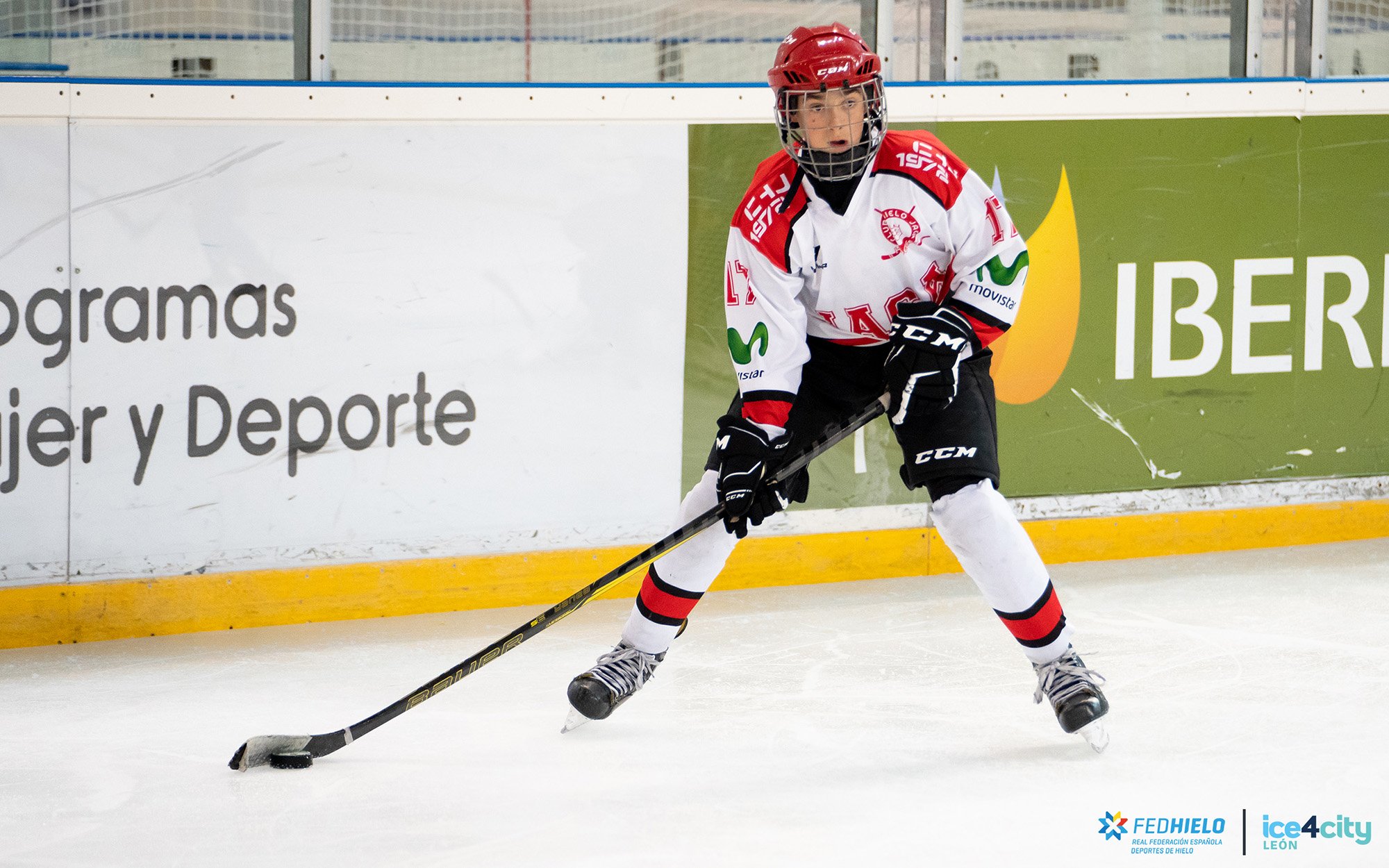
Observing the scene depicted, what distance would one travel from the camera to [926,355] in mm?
2586

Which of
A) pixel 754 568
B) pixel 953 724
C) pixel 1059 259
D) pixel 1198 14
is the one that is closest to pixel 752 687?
pixel 953 724

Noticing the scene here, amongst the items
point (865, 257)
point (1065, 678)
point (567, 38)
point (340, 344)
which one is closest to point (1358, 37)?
point (567, 38)

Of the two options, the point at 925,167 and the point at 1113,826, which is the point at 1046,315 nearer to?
the point at 925,167

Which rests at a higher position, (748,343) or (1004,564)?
(748,343)

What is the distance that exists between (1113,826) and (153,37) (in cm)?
252

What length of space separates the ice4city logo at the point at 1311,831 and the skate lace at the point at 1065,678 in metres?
0.39

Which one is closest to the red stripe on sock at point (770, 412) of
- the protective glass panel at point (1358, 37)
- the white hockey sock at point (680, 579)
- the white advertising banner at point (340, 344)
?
the white hockey sock at point (680, 579)

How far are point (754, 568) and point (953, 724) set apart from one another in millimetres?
1143

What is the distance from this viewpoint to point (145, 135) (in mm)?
3396

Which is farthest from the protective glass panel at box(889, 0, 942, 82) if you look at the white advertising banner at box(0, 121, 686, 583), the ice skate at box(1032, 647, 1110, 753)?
the ice skate at box(1032, 647, 1110, 753)

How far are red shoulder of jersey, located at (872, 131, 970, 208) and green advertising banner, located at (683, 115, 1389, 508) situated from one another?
1.26m

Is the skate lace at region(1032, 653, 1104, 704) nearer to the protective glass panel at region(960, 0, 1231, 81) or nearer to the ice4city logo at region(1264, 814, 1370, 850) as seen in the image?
the ice4city logo at region(1264, 814, 1370, 850)

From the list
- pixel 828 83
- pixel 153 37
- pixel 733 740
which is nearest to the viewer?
pixel 828 83

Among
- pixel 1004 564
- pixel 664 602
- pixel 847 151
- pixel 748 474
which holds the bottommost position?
pixel 664 602
